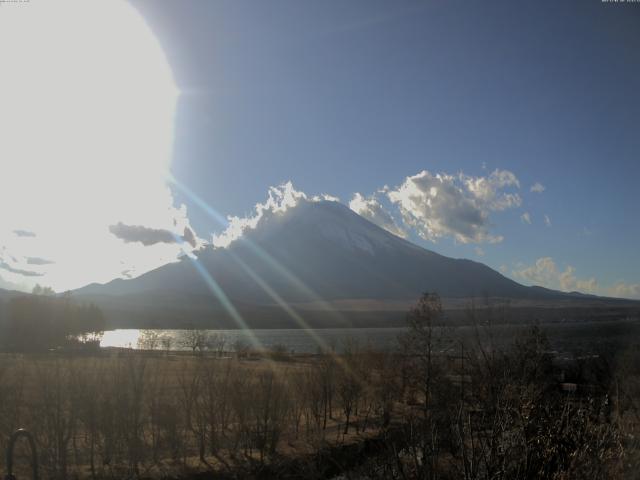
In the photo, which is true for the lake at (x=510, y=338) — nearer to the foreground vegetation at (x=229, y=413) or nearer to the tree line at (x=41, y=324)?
the foreground vegetation at (x=229, y=413)

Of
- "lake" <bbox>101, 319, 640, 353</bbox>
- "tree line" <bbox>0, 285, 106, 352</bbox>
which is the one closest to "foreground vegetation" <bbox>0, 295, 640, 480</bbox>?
"lake" <bbox>101, 319, 640, 353</bbox>

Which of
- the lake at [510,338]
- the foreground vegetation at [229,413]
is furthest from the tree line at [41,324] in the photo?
the foreground vegetation at [229,413]

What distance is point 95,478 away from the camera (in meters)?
15.1

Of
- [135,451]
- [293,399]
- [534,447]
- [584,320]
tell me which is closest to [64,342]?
[293,399]

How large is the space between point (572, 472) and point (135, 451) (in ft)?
46.4

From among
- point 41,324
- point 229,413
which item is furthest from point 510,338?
point 41,324

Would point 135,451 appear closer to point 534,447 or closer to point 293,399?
point 293,399

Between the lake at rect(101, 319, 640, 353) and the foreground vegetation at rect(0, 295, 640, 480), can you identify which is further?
the lake at rect(101, 319, 640, 353)

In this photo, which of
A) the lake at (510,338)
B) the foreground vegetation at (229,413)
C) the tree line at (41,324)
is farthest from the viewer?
the tree line at (41,324)

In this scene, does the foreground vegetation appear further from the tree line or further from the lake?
the tree line

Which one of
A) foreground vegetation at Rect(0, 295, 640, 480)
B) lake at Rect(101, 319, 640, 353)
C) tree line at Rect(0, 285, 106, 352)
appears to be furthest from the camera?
tree line at Rect(0, 285, 106, 352)

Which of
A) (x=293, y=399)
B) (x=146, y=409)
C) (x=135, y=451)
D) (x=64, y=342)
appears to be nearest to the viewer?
(x=135, y=451)

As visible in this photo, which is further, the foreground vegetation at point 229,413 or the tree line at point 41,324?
the tree line at point 41,324

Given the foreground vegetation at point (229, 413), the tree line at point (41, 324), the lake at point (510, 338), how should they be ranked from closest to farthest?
the foreground vegetation at point (229, 413) < the lake at point (510, 338) < the tree line at point (41, 324)
